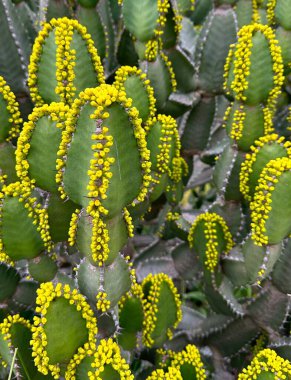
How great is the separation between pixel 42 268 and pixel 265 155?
713 mm

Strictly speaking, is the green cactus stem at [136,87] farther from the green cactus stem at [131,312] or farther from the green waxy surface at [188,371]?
the green waxy surface at [188,371]

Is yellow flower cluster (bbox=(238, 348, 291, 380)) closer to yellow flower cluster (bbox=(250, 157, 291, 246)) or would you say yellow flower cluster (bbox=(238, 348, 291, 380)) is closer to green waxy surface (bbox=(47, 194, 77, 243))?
yellow flower cluster (bbox=(250, 157, 291, 246))

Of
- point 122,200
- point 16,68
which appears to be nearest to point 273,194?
point 122,200

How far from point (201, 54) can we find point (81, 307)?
1171 millimetres

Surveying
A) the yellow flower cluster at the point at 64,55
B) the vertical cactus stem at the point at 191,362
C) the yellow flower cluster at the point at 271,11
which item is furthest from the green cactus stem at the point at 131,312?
the yellow flower cluster at the point at 271,11

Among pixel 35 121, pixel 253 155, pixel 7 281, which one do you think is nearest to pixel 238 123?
pixel 253 155

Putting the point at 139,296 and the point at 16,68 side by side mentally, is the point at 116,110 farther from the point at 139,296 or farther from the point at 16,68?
the point at 16,68

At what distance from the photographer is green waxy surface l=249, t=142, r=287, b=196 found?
1.41 m

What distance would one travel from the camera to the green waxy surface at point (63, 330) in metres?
1.16

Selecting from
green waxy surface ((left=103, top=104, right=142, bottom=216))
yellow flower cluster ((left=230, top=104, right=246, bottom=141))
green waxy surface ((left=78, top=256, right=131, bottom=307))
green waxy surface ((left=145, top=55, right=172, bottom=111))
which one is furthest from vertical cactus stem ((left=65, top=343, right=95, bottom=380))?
green waxy surface ((left=145, top=55, right=172, bottom=111))

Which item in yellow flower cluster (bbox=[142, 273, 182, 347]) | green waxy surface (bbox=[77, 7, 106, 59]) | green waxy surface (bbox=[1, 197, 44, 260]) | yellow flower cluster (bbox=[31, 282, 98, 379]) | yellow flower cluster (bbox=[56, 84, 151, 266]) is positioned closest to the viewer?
yellow flower cluster (bbox=[56, 84, 151, 266])

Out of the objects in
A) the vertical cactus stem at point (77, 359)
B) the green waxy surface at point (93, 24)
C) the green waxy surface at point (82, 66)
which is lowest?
the vertical cactus stem at point (77, 359)

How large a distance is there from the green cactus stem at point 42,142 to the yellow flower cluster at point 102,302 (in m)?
0.30

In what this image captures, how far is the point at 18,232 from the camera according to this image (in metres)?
1.26
